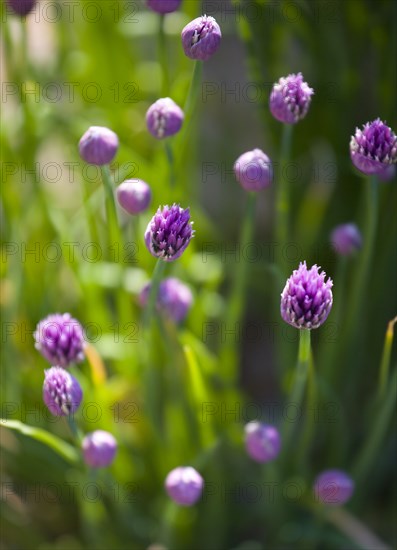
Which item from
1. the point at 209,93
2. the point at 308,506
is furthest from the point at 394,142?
the point at 209,93

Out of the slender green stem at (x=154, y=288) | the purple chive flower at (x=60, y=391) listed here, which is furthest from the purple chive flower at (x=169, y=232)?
the purple chive flower at (x=60, y=391)

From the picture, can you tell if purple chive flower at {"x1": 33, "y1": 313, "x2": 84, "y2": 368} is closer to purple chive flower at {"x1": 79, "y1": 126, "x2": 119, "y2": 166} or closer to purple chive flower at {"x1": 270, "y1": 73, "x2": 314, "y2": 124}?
purple chive flower at {"x1": 79, "y1": 126, "x2": 119, "y2": 166}

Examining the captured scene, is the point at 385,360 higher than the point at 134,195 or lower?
lower

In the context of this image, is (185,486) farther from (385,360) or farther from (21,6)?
(21,6)

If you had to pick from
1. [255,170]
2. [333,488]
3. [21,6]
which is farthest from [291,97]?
[333,488]

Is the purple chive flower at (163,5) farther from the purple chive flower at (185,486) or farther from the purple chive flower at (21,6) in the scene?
the purple chive flower at (185,486)

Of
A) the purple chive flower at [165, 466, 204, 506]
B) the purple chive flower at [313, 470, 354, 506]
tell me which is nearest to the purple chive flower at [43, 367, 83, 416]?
the purple chive flower at [165, 466, 204, 506]
